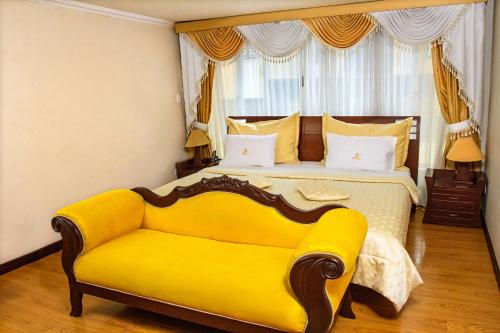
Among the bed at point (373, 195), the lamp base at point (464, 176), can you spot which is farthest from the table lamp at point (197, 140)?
the lamp base at point (464, 176)

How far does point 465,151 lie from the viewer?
343 centimetres

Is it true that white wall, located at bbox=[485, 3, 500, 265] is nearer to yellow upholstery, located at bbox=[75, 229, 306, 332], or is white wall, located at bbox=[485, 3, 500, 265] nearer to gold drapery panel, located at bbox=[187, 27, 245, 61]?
yellow upholstery, located at bbox=[75, 229, 306, 332]

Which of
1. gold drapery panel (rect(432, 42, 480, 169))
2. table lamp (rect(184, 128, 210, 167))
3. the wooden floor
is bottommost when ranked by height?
the wooden floor

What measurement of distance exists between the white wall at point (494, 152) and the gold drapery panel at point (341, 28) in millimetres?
1047

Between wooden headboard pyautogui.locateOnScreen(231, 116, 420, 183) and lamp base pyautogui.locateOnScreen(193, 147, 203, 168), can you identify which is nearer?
wooden headboard pyautogui.locateOnScreen(231, 116, 420, 183)

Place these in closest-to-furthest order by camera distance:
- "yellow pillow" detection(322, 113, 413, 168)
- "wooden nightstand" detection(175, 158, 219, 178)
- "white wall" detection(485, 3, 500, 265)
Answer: "white wall" detection(485, 3, 500, 265)
"yellow pillow" detection(322, 113, 413, 168)
"wooden nightstand" detection(175, 158, 219, 178)

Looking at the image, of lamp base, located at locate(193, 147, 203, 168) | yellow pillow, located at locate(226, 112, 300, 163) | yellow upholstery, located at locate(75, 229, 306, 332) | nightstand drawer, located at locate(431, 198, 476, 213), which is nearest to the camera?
yellow upholstery, located at locate(75, 229, 306, 332)

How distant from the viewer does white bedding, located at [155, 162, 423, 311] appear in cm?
218

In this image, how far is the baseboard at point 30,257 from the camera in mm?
3039

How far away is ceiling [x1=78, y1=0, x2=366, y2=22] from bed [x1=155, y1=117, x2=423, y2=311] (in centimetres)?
110

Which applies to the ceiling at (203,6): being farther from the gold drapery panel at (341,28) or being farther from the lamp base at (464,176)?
the lamp base at (464,176)

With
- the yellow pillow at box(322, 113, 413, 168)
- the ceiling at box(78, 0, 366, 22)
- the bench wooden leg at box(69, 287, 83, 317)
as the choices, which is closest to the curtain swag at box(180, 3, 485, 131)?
the ceiling at box(78, 0, 366, 22)

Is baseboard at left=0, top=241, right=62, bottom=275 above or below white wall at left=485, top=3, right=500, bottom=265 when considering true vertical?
below

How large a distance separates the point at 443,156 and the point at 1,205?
3.80 m
